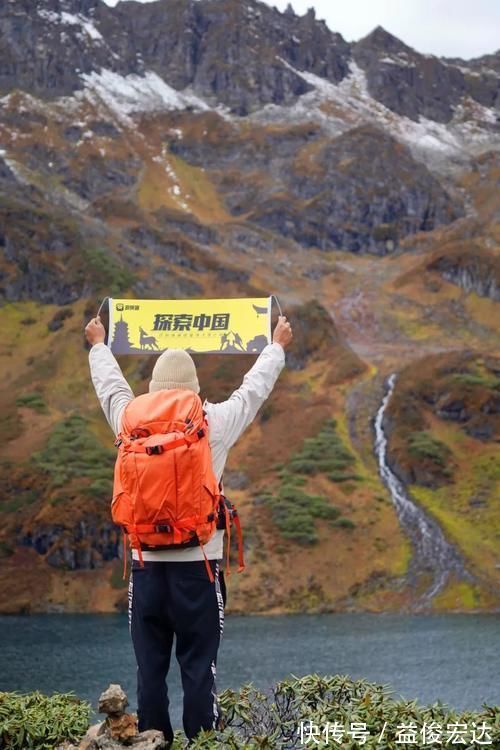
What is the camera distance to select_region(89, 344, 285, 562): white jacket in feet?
23.8

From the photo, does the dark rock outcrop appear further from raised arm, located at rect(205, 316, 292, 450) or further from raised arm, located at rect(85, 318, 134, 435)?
raised arm, located at rect(85, 318, 134, 435)

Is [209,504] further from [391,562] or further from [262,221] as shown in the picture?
[262,221]

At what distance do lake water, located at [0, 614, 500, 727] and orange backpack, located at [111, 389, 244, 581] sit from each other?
73.5 ft

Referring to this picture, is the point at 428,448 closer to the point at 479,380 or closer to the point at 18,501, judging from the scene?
the point at 479,380

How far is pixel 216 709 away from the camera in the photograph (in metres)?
7.65

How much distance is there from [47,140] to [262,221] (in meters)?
45.1

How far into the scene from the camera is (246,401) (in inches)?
308

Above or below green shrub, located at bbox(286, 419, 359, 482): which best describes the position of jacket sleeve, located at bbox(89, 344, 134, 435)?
above

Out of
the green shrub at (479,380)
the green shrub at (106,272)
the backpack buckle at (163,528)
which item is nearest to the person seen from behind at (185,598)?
A: the backpack buckle at (163,528)

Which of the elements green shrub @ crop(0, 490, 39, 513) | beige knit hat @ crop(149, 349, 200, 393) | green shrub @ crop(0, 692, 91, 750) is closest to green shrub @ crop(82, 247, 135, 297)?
green shrub @ crop(0, 490, 39, 513)

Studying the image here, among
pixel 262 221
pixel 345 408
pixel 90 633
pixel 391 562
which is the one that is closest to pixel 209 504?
pixel 90 633

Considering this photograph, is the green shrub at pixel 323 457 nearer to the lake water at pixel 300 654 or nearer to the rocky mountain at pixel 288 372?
the rocky mountain at pixel 288 372

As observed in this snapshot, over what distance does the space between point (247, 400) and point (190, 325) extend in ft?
5.57

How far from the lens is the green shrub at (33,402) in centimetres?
9869
